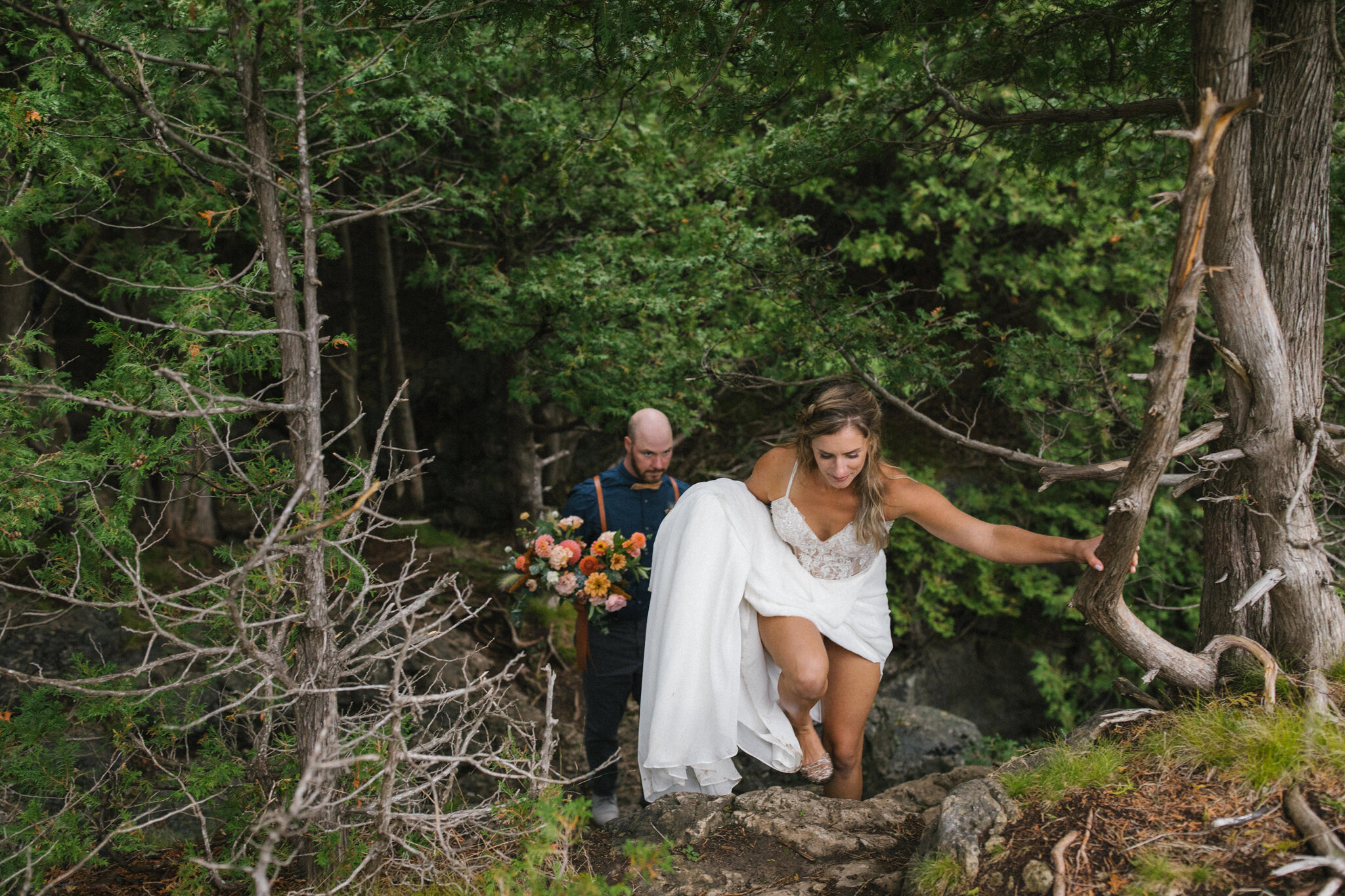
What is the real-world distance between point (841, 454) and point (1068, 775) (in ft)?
5.04

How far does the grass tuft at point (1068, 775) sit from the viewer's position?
117 inches

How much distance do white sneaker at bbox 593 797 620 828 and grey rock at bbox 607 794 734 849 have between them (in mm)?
535

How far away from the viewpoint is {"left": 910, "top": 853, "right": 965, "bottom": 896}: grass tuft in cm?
278

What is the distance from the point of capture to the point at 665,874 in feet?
10.9

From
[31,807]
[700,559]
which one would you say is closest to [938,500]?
[700,559]

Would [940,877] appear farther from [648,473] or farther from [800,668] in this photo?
[648,473]

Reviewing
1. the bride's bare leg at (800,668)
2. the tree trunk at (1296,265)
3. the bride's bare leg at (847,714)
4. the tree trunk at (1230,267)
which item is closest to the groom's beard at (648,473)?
the bride's bare leg at (800,668)

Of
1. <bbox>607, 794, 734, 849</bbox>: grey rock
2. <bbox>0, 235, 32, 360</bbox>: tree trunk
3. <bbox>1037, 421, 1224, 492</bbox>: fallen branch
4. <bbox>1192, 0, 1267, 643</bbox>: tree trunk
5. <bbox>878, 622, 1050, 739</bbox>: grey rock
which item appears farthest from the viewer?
<bbox>878, 622, 1050, 739</bbox>: grey rock

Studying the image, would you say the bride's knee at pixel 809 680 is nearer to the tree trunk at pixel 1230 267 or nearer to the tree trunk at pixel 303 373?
the tree trunk at pixel 1230 267

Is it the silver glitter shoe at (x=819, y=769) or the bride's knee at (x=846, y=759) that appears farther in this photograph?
the bride's knee at (x=846, y=759)

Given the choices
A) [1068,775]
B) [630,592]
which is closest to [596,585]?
[630,592]

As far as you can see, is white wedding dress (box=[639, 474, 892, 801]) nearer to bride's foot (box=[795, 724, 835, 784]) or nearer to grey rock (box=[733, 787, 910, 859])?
bride's foot (box=[795, 724, 835, 784])

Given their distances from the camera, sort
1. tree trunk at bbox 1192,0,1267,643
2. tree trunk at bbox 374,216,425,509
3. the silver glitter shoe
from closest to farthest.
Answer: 1. tree trunk at bbox 1192,0,1267,643
2. the silver glitter shoe
3. tree trunk at bbox 374,216,425,509

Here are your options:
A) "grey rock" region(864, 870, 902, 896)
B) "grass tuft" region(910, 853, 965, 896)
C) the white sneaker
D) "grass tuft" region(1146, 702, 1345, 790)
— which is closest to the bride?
the white sneaker
